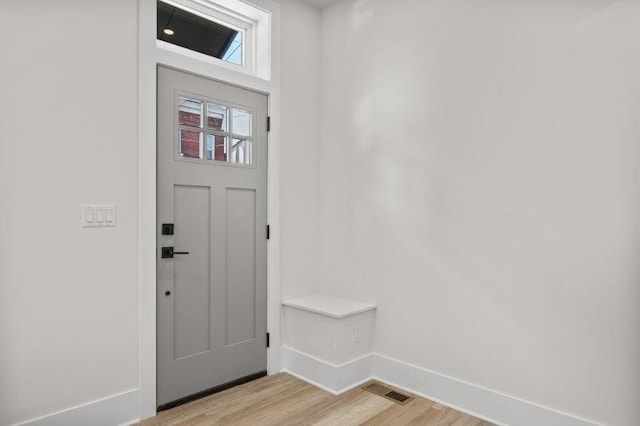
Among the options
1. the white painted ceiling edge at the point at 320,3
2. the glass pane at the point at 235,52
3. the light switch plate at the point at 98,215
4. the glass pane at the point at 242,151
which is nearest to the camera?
the light switch plate at the point at 98,215

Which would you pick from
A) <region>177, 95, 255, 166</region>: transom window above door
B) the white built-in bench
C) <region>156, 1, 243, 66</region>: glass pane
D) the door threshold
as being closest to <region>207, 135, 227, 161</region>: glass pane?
<region>177, 95, 255, 166</region>: transom window above door

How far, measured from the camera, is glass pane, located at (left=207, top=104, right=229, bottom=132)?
8.96ft

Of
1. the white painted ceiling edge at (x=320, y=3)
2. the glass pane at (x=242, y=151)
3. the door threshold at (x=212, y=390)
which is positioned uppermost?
the white painted ceiling edge at (x=320, y=3)

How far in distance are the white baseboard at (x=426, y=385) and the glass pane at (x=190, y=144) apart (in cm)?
160

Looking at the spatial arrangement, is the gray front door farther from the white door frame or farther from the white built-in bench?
the white built-in bench

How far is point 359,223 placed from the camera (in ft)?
10.2

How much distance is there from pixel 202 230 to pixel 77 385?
3.57ft

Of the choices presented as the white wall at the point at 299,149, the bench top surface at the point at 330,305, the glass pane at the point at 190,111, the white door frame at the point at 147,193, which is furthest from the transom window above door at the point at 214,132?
the bench top surface at the point at 330,305

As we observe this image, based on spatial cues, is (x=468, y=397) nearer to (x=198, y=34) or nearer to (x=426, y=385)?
(x=426, y=385)

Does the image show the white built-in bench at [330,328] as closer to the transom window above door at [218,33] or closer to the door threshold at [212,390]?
the door threshold at [212,390]

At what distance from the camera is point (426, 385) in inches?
105

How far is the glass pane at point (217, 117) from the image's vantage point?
2.73 metres

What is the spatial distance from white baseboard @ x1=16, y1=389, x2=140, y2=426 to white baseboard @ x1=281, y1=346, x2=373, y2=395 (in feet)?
3.62

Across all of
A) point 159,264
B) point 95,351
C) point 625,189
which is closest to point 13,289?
point 95,351
